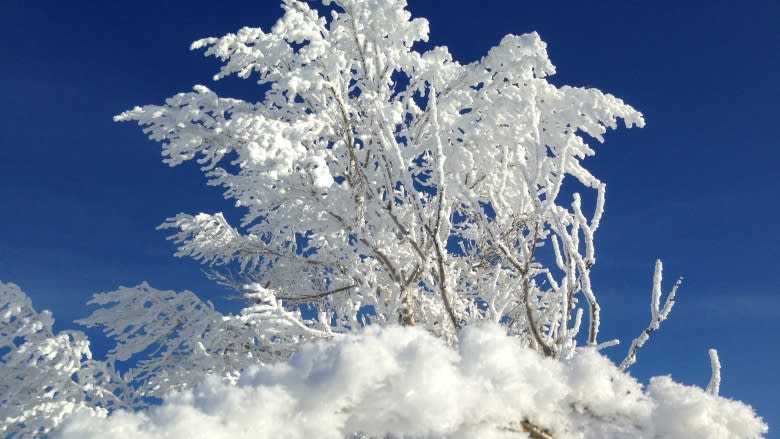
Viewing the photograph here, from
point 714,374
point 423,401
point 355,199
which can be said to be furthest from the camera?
point 355,199

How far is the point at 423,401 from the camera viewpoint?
5.67 ft

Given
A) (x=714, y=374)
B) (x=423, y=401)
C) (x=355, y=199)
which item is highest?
(x=355, y=199)

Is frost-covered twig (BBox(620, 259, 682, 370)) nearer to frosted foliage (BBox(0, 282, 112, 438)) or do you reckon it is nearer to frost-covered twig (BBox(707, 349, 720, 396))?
frost-covered twig (BBox(707, 349, 720, 396))

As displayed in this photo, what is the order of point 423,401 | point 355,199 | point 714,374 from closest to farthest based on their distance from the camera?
point 423,401
point 714,374
point 355,199

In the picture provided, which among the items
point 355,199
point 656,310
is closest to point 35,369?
point 355,199

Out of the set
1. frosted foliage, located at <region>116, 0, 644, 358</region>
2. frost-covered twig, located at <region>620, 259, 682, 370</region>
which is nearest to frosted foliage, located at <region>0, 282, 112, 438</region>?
frosted foliage, located at <region>116, 0, 644, 358</region>

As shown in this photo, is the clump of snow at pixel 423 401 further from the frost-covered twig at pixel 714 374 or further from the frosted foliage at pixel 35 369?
the frosted foliage at pixel 35 369

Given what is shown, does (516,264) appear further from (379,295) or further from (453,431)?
(453,431)

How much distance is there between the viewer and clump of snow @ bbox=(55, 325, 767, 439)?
5.32 feet

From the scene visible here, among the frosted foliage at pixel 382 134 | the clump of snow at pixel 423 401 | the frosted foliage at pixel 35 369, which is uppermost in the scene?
the frosted foliage at pixel 382 134

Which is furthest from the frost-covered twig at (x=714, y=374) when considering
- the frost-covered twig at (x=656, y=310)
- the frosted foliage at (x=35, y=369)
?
the frosted foliage at (x=35, y=369)

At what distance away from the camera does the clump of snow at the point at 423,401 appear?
1.62 meters

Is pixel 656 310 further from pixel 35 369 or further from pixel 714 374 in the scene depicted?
pixel 35 369

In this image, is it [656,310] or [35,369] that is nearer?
[656,310]
